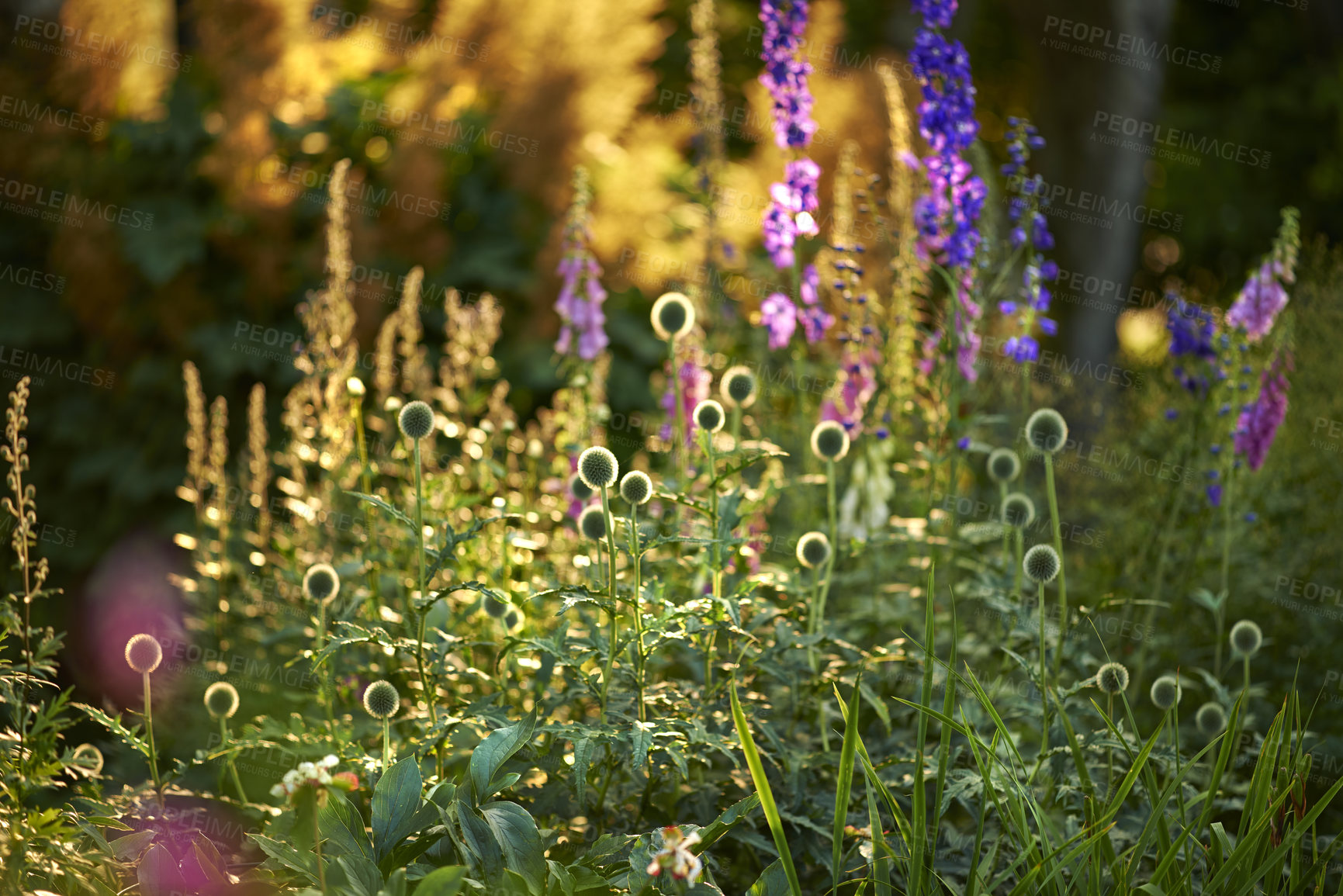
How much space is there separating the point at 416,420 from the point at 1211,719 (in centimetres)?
228

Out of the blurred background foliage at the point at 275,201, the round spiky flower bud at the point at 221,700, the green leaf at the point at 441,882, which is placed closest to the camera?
the green leaf at the point at 441,882

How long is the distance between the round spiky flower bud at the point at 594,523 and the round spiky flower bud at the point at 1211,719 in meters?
1.68

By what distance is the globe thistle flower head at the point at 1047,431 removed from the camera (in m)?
2.57

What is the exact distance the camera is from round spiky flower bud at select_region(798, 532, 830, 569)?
8.53 feet

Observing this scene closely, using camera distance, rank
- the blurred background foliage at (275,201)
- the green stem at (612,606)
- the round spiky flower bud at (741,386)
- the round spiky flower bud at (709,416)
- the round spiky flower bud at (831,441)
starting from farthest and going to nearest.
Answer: the blurred background foliage at (275,201) → the round spiky flower bud at (741,386) → the round spiky flower bud at (831,441) → the round spiky flower bud at (709,416) → the green stem at (612,606)

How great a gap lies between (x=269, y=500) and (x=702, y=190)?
3.77 m

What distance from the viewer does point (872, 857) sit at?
204cm

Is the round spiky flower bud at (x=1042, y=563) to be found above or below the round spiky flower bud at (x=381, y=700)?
above

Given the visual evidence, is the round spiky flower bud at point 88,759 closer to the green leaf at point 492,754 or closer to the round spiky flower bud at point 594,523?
the green leaf at point 492,754

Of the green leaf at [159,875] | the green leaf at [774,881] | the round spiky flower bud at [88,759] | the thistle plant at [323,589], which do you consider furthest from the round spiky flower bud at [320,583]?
the green leaf at [774,881]

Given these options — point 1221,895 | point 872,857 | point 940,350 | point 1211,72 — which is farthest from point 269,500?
point 1211,72

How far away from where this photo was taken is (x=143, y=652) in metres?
2.20

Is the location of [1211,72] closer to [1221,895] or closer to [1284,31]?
[1284,31]

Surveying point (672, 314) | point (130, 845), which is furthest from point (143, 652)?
point (672, 314)
